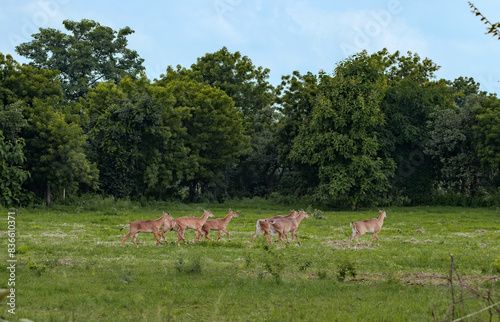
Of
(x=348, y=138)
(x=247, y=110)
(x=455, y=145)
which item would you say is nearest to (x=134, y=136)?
(x=348, y=138)

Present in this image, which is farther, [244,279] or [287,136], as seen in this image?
[287,136]

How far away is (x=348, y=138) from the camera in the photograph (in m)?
48.0

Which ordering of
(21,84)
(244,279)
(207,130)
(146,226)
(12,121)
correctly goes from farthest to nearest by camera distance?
(207,130), (21,84), (12,121), (146,226), (244,279)

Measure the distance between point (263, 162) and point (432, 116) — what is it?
20.6 meters

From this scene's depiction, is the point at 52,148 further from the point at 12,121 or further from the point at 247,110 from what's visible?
the point at 247,110

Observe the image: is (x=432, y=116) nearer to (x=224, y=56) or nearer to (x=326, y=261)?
(x=224, y=56)

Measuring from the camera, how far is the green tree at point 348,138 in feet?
155

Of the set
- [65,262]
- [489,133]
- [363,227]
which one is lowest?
[65,262]

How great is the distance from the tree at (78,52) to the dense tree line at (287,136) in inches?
108

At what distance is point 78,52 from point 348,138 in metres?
35.3

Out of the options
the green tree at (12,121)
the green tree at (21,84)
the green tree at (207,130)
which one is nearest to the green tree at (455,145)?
the green tree at (207,130)

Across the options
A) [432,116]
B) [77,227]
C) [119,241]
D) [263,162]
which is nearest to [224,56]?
[263,162]

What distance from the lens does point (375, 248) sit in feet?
67.8

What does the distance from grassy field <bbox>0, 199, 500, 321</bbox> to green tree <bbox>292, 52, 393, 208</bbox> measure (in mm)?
22830
